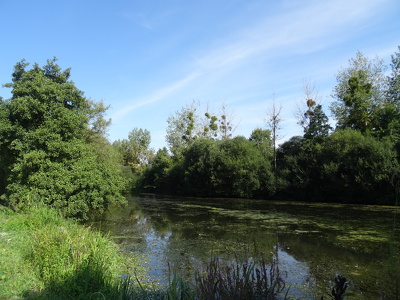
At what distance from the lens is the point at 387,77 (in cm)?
3123

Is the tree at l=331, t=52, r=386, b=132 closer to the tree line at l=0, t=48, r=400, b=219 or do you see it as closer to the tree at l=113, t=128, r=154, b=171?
the tree line at l=0, t=48, r=400, b=219

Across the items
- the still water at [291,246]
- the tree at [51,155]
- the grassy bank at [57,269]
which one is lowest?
the still water at [291,246]

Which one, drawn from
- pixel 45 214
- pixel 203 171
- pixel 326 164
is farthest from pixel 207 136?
pixel 45 214

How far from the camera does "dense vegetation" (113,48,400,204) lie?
24.8 metres

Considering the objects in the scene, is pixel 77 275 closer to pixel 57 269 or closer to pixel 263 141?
pixel 57 269

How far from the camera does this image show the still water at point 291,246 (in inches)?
270

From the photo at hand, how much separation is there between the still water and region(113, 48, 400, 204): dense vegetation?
378 inches


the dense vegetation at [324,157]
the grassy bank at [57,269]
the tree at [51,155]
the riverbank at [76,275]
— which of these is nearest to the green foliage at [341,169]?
the dense vegetation at [324,157]

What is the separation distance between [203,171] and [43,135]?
26.6m

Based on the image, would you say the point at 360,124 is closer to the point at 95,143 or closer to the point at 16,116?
the point at 95,143

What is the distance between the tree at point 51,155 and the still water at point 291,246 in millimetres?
2231

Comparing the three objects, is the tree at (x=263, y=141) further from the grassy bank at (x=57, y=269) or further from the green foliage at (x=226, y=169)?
the grassy bank at (x=57, y=269)

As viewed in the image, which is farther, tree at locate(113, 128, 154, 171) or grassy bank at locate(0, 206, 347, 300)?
tree at locate(113, 128, 154, 171)

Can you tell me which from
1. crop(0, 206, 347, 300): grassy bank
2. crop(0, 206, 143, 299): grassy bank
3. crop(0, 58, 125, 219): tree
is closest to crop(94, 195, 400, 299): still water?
crop(0, 206, 347, 300): grassy bank
